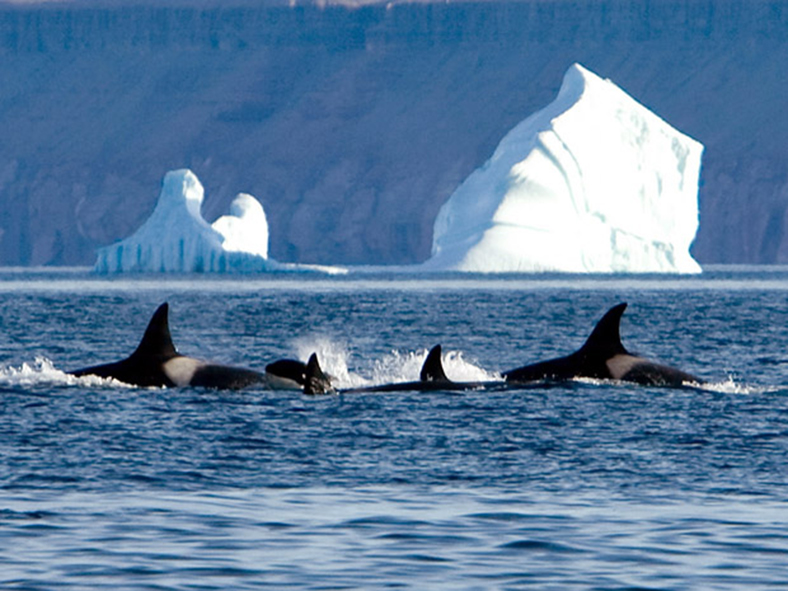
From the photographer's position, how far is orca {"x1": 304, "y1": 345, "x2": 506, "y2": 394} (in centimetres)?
2731

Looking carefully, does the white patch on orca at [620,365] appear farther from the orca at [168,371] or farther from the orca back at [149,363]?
the orca back at [149,363]

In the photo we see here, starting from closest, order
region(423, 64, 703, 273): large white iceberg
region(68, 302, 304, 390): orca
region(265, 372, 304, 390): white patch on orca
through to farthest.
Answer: region(68, 302, 304, 390): orca, region(265, 372, 304, 390): white patch on orca, region(423, 64, 703, 273): large white iceberg

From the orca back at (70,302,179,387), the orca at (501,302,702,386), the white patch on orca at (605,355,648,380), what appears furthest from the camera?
the white patch on orca at (605,355,648,380)

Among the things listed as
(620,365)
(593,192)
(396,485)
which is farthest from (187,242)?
(396,485)

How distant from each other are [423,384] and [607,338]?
3.22 m

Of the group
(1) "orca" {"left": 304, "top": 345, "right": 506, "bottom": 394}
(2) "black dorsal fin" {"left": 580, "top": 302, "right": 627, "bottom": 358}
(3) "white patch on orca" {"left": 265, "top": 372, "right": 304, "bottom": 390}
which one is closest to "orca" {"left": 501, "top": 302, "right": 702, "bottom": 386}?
(2) "black dorsal fin" {"left": 580, "top": 302, "right": 627, "bottom": 358}

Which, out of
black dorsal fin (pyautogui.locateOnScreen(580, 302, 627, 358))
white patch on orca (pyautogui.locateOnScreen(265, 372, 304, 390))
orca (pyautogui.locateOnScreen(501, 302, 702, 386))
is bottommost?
white patch on orca (pyautogui.locateOnScreen(265, 372, 304, 390))

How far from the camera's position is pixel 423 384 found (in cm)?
2803

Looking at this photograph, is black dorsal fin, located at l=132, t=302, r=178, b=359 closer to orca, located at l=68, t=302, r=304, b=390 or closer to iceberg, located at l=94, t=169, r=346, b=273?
orca, located at l=68, t=302, r=304, b=390

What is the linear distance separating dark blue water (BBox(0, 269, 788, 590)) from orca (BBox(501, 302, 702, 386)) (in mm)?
646

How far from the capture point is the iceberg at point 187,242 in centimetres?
11912

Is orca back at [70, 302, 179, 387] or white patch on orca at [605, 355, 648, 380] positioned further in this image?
white patch on orca at [605, 355, 648, 380]

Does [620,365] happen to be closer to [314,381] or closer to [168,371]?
[314,381]

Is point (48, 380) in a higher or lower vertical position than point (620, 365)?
lower
